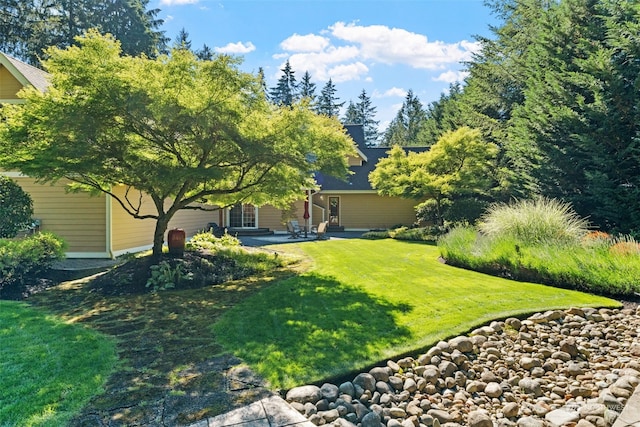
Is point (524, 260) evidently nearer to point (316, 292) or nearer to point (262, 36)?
point (316, 292)

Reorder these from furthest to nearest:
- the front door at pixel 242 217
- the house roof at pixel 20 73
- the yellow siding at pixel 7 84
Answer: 1. the front door at pixel 242 217
2. the yellow siding at pixel 7 84
3. the house roof at pixel 20 73

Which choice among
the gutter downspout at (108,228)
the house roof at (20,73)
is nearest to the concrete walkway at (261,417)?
the gutter downspout at (108,228)

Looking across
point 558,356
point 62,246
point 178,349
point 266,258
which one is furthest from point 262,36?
point 558,356

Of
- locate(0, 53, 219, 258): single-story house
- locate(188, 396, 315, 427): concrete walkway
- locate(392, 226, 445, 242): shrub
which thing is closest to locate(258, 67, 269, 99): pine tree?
locate(188, 396, 315, 427): concrete walkway

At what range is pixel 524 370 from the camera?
432 centimetres

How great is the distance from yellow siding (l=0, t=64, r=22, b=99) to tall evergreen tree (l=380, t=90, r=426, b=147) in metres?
37.5

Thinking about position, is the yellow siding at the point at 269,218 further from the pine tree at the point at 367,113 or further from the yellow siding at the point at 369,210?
the pine tree at the point at 367,113

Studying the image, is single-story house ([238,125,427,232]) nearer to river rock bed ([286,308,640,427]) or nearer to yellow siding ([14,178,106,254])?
yellow siding ([14,178,106,254])

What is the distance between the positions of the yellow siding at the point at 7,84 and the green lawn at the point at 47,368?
9695 millimetres

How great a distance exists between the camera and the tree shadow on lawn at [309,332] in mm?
3922

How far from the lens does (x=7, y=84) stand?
11914 mm

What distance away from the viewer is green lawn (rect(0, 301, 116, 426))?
121 inches

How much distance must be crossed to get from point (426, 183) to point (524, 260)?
8316 mm

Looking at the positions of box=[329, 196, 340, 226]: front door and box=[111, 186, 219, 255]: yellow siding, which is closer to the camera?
box=[111, 186, 219, 255]: yellow siding
